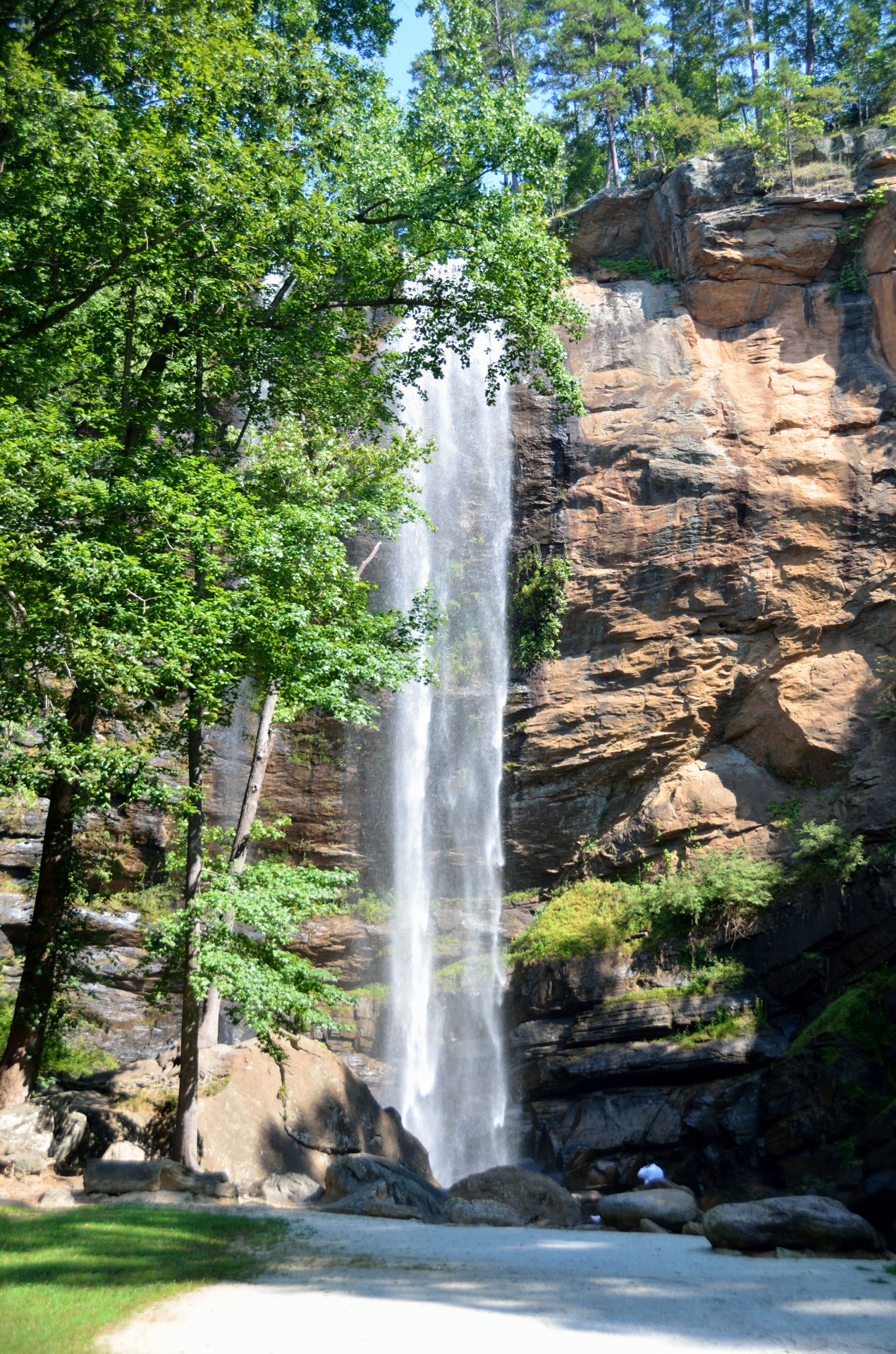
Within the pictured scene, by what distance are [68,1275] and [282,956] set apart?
17.9 feet

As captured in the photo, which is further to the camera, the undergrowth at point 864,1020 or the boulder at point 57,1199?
the undergrowth at point 864,1020

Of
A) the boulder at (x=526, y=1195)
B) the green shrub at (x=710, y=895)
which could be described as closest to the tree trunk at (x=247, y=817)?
the boulder at (x=526, y=1195)

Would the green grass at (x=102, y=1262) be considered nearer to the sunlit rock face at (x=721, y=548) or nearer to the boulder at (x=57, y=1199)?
the boulder at (x=57, y=1199)

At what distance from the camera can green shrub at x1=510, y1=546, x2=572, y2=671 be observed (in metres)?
23.3

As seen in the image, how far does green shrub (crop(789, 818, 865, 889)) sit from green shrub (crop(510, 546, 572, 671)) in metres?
7.38

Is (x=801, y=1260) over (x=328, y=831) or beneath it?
beneath

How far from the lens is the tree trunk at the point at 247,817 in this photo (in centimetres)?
1305

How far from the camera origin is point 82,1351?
15.8ft

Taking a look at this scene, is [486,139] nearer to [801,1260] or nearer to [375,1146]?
[801,1260]

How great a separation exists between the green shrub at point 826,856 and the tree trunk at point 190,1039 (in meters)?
11.7

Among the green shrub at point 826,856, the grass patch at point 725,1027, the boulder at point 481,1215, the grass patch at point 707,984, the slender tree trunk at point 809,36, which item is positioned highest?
the slender tree trunk at point 809,36

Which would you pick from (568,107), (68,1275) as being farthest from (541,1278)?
(568,107)

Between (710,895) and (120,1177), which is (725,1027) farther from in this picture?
(120,1177)

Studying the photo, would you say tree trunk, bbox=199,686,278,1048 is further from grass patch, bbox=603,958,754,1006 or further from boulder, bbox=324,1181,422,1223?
grass patch, bbox=603,958,754,1006
